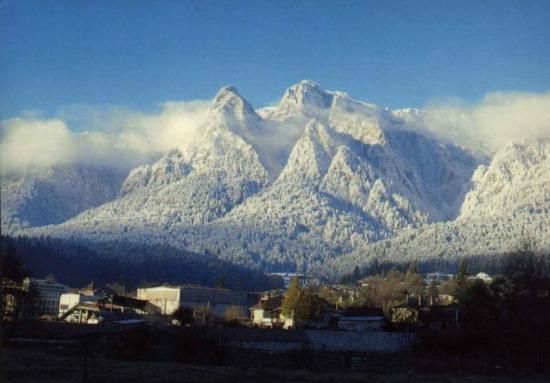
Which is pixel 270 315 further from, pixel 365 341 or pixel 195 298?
pixel 365 341

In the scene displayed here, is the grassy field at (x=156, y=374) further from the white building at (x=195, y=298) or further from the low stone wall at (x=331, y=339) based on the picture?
the white building at (x=195, y=298)

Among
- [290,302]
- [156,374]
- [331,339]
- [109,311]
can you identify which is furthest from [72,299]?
[156,374]

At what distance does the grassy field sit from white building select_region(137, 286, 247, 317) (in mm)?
75348

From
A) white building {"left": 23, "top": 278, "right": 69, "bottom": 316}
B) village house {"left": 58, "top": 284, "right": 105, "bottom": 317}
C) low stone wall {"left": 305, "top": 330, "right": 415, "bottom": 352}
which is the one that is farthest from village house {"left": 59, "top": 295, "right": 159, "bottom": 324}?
white building {"left": 23, "top": 278, "right": 69, "bottom": 316}

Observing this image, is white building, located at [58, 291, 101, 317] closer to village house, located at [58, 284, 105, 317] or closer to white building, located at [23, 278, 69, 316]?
village house, located at [58, 284, 105, 317]

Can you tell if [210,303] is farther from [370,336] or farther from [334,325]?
[370,336]

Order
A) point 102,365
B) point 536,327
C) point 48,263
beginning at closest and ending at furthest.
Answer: point 102,365
point 536,327
point 48,263

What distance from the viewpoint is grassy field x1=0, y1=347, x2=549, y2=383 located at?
1241 inches

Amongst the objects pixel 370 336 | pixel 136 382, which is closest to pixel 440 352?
pixel 370 336

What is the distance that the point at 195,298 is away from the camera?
121000 mm

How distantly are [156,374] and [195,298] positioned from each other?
287ft

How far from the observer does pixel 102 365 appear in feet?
125

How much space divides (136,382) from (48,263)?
6163 inches

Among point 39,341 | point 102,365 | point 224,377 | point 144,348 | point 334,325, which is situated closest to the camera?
point 224,377
